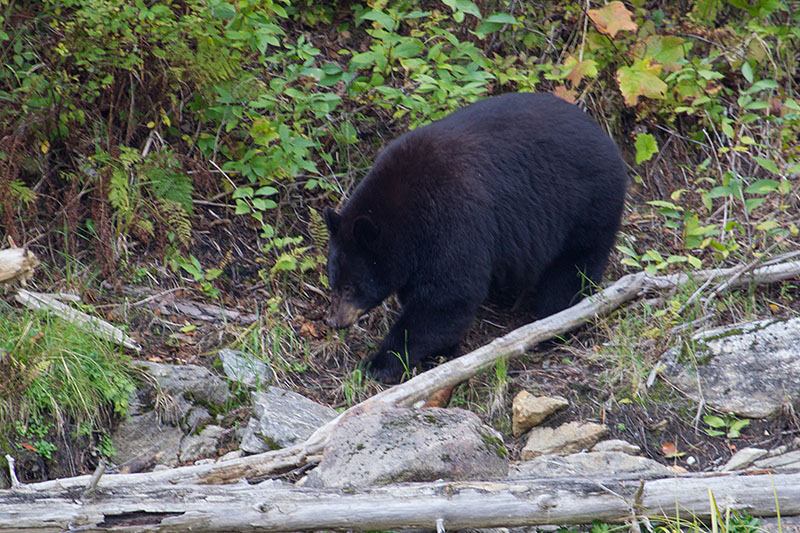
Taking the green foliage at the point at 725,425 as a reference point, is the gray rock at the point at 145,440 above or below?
above

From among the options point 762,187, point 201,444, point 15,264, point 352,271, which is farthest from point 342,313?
point 762,187

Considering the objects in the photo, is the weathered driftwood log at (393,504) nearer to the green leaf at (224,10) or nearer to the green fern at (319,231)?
the green fern at (319,231)

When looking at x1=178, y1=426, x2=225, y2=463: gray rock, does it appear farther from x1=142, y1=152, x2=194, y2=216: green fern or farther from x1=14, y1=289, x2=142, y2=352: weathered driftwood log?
x1=142, y1=152, x2=194, y2=216: green fern

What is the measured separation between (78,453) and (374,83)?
11.1 feet

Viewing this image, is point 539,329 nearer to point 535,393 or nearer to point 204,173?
point 535,393

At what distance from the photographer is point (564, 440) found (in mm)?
4570

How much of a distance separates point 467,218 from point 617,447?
177cm

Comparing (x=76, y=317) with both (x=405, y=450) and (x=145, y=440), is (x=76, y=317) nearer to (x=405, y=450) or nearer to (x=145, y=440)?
(x=145, y=440)

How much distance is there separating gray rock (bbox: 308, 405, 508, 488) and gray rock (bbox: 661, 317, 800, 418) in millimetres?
1586

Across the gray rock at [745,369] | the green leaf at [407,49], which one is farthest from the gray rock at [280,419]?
the green leaf at [407,49]

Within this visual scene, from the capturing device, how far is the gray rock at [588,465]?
4035 mm

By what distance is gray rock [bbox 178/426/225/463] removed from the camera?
459cm

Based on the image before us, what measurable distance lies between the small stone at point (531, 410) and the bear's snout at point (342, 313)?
1.35 meters

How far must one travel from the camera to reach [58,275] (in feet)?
18.2
